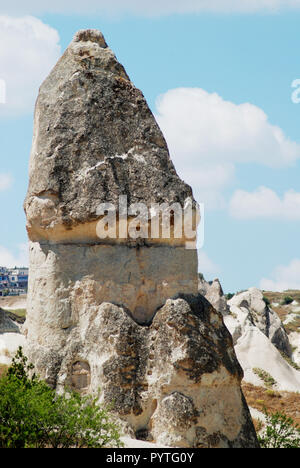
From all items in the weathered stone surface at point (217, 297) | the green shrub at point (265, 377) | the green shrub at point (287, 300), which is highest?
the weathered stone surface at point (217, 297)

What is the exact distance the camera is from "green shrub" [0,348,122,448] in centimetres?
1031

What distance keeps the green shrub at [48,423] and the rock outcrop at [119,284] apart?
0.81 metres

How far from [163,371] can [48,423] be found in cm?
198

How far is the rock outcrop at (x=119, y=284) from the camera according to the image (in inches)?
455

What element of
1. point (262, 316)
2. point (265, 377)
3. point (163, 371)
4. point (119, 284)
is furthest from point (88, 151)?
point (262, 316)

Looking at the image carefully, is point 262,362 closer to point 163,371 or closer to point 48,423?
point 163,371

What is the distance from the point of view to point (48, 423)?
1041 cm

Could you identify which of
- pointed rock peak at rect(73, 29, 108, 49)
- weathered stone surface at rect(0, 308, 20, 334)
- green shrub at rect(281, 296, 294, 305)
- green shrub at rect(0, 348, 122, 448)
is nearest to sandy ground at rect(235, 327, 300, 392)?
weathered stone surface at rect(0, 308, 20, 334)

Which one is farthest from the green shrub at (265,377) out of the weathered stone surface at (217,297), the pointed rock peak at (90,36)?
the pointed rock peak at (90,36)

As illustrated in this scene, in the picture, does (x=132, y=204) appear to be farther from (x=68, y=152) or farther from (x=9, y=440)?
(x=9, y=440)

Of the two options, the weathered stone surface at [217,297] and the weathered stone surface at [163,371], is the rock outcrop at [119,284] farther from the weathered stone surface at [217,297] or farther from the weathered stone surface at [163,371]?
the weathered stone surface at [217,297]

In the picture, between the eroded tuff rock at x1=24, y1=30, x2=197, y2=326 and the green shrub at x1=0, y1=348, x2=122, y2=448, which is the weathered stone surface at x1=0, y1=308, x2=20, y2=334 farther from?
the green shrub at x1=0, y1=348, x2=122, y2=448

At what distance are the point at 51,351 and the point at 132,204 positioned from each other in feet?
8.35

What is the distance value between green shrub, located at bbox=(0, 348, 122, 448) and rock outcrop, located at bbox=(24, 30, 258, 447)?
81 cm
